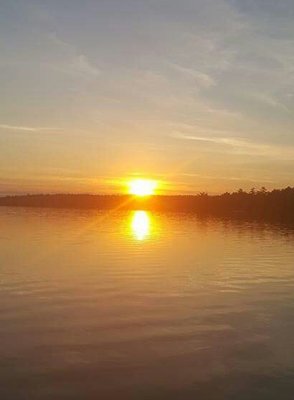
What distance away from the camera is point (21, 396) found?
1636cm

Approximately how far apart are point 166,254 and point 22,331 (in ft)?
113

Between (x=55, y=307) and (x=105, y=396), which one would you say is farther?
(x=55, y=307)

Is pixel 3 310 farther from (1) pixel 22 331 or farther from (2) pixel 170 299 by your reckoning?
(2) pixel 170 299

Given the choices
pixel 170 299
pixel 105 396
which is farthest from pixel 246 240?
pixel 105 396

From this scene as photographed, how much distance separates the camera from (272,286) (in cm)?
3756

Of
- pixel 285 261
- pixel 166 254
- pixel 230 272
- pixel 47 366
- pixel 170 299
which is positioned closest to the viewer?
pixel 47 366

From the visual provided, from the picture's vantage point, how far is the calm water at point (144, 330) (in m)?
17.6

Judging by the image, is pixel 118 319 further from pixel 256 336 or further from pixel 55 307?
pixel 256 336

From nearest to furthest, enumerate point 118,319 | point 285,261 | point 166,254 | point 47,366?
point 47,366 → point 118,319 → point 285,261 → point 166,254

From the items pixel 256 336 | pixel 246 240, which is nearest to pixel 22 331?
pixel 256 336

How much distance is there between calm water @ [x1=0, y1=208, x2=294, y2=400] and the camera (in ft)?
57.9

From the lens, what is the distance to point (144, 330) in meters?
24.2

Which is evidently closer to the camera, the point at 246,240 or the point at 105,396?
the point at 105,396

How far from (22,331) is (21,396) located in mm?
7245
